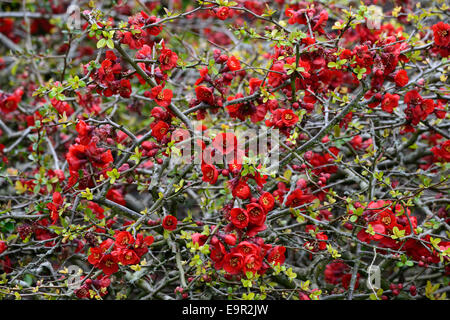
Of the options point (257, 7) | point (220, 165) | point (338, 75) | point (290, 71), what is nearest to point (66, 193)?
point (220, 165)

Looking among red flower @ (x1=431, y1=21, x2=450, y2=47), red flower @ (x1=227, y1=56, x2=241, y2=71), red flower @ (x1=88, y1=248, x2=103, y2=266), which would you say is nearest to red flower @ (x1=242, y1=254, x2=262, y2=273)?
red flower @ (x1=88, y1=248, x2=103, y2=266)

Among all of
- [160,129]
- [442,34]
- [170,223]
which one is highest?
[442,34]

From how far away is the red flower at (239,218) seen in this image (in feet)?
4.58

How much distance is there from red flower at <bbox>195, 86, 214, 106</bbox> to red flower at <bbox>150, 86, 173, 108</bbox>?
0.11 meters

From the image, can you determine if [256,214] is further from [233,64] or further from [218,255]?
[233,64]

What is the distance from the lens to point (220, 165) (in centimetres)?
156

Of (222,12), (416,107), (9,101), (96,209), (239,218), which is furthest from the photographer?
(9,101)

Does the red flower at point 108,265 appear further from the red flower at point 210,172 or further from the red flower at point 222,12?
the red flower at point 222,12

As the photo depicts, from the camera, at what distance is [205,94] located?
1590mm

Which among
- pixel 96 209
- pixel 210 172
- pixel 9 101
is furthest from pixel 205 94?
pixel 9 101

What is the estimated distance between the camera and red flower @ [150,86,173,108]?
1521 millimetres

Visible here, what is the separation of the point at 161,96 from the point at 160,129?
0.38ft

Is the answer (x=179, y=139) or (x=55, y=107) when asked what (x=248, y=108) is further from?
(x=55, y=107)

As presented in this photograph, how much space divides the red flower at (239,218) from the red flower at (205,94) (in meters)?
0.43
